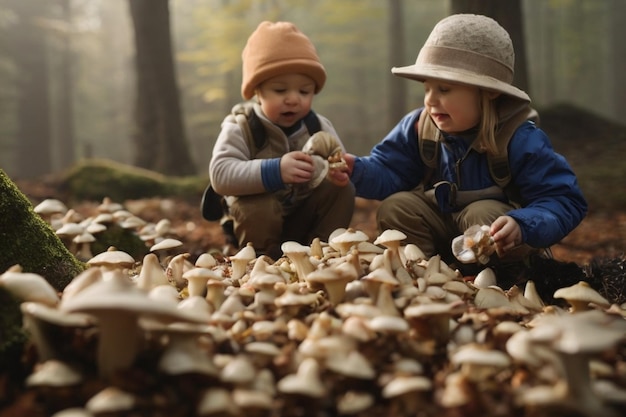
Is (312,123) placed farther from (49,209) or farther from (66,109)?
(66,109)

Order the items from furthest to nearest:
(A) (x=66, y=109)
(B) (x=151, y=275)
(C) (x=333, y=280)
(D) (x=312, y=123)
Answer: (A) (x=66, y=109) → (D) (x=312, y=123) → (B) (x=151, y=275) → (C) (x=333, y=280)

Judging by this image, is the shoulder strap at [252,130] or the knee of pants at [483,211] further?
the shoulder strap at [252,130]

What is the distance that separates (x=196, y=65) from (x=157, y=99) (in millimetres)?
25746

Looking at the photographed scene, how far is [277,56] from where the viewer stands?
12.6ft

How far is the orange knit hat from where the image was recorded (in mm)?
3828

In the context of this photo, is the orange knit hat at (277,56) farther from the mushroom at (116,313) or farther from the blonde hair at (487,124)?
the mushroom at (116,313)

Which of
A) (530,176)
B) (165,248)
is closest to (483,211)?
(530,176)

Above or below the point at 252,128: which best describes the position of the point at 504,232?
below

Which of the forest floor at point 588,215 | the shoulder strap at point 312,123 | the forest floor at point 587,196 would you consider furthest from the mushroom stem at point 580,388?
the forest floor at point 587,196

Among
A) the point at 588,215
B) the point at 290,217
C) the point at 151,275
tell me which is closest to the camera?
the point at 151,275

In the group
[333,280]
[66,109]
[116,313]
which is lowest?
[66,109]

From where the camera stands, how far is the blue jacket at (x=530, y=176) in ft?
10.3

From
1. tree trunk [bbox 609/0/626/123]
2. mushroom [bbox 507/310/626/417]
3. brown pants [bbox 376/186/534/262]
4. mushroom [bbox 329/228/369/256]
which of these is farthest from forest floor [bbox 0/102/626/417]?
tree trunk [bbox 609/0/626/123]

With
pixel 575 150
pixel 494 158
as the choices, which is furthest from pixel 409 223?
pixel 575 150
